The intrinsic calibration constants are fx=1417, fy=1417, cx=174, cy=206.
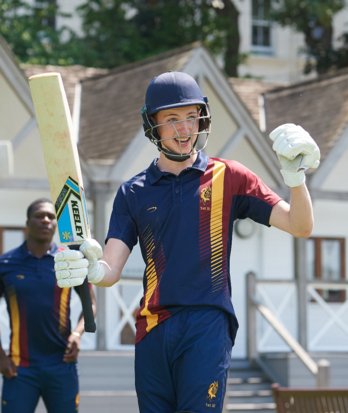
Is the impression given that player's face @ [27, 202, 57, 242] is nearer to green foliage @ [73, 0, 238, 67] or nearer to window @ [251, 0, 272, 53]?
green foliage @ [73, 0, 238, 67]

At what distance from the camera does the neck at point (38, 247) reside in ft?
31.3

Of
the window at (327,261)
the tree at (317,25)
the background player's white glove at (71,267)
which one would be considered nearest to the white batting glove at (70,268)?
the background player's white glove at (71,267)

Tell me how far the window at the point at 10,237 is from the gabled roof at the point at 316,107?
4629 millimetres

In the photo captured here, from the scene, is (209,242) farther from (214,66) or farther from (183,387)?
(214,66)

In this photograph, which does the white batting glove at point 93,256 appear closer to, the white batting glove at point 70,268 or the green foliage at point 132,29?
the white batting glove at point 70,268

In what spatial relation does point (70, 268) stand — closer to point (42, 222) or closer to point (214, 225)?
point (214, 225)

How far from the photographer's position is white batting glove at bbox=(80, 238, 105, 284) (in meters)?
5.84

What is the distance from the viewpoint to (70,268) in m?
5.73

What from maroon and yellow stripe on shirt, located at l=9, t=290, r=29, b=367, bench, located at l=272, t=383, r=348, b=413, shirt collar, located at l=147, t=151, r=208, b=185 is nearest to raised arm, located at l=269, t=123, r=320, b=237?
shirt collar, located at l=147, t=151, r=208, b=185

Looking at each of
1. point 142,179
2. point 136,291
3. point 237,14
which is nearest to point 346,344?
point 136,291

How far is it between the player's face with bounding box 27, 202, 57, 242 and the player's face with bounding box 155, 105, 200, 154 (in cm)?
348

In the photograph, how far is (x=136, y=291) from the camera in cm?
2012

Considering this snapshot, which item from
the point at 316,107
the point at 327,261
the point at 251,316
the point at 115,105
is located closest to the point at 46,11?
the point at 115,105

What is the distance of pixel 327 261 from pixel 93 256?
1703 centimetres
